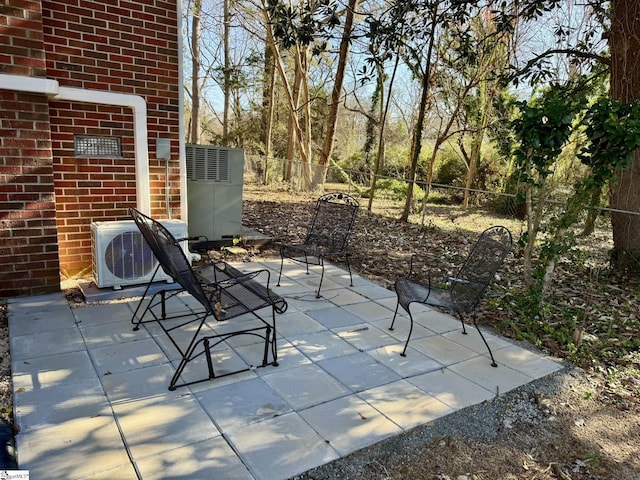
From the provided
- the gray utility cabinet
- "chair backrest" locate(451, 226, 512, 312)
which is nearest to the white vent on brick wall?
the gray utility cabinet

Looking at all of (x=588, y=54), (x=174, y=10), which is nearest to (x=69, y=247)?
(x=174, y=10)

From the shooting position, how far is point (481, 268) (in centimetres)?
329

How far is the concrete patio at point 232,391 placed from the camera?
195 centimetres

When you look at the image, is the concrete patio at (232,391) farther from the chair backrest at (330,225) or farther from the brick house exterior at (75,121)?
the chair backrest at (330,225)

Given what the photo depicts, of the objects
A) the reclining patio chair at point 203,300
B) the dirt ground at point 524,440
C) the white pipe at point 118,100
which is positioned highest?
the white pipe at point 118,100

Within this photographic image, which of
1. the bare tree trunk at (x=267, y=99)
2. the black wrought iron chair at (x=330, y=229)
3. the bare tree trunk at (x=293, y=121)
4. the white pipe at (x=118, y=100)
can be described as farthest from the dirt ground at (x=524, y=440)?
the bare tree trunk at (x=267, y=99)

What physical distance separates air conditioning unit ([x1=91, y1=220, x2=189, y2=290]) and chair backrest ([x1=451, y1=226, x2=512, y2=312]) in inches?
104

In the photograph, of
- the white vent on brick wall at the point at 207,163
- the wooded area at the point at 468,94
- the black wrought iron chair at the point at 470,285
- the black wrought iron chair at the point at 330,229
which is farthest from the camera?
the white vent on brick wall at the point at 207,163

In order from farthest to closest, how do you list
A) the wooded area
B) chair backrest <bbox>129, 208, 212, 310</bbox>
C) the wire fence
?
the wire fence < the wooded area < chair backrest <bbox>129, 208, 212, 310</bbox>

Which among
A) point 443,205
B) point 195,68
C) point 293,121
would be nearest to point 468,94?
point 443,205

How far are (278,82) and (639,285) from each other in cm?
1328

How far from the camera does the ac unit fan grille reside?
3.75 meters

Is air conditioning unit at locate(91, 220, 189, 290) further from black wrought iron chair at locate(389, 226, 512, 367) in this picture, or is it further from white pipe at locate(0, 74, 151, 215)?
black wrought iron chair at locate(389, 226, 512, 367)

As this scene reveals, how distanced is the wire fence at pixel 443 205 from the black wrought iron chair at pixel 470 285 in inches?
94.0
